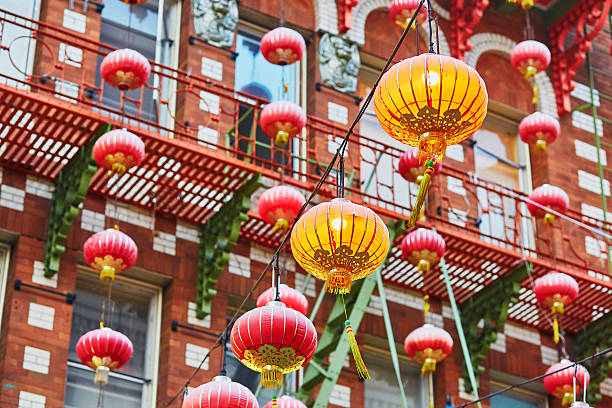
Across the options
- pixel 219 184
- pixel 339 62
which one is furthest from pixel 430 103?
pixel 339 62

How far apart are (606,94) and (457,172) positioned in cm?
595

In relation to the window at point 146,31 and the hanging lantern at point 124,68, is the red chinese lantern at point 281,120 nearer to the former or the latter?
the hanging lantern at point 124,68

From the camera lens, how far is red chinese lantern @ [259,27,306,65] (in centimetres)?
1917

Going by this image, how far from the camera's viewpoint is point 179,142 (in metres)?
17.7

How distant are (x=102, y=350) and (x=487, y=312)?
22.9 feet

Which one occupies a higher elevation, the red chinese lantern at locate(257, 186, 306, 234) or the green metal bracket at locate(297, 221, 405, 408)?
the red chinese lantern at locate(257, 186, 306, 234)

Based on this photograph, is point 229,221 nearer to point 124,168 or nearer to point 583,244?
point 124,168

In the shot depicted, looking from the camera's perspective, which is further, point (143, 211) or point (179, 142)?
point (143, 211)

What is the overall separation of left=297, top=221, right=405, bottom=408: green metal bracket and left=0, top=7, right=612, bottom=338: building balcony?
901 mm

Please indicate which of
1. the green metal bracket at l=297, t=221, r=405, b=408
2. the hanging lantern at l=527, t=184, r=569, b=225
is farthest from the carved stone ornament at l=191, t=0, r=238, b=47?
the hanging lantern at l=527, t=184, r=569, b=225

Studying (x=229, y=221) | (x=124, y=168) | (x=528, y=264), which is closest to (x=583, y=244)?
(x=528, y=264)

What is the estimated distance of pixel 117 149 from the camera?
16.2 m

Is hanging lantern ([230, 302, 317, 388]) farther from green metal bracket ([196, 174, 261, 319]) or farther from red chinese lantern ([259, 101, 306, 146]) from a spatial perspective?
green metal bracket ([196, 174, 261, 319])

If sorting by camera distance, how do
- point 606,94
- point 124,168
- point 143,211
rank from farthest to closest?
point 606,94 < point 143,211 < point 124,168
